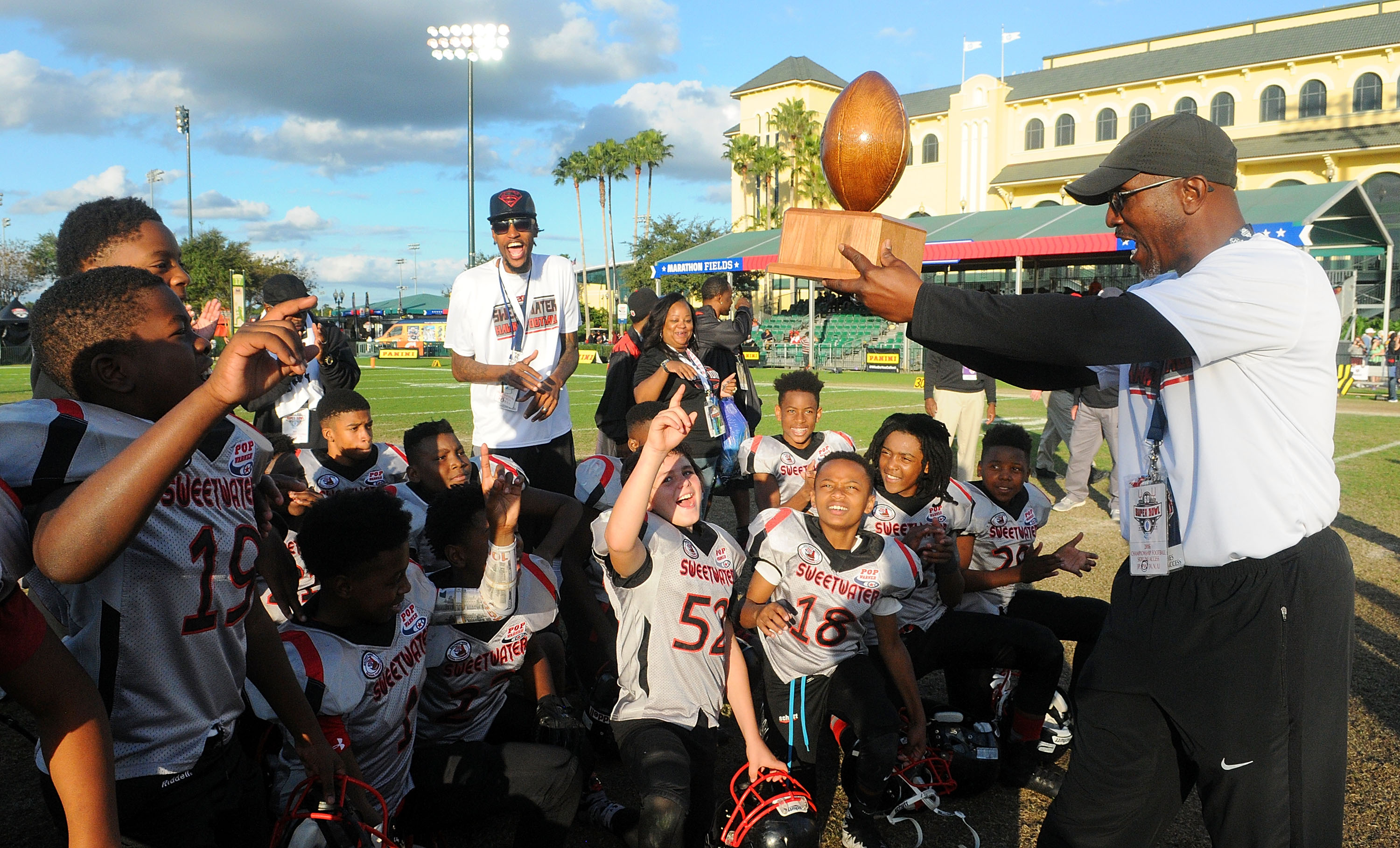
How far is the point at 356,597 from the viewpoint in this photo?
2.88 metres

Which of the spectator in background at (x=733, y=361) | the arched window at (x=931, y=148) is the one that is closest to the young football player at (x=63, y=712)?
the spectator in background at (x=733, y=361)

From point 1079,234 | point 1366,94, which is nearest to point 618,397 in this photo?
point 1079,234

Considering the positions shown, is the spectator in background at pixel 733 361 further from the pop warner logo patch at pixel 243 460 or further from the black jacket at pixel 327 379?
the pop warner logo patch at pixel 243 460

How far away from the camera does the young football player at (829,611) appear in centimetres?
356

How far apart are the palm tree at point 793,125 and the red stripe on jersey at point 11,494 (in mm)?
59351

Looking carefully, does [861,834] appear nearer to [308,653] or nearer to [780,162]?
[308,653]

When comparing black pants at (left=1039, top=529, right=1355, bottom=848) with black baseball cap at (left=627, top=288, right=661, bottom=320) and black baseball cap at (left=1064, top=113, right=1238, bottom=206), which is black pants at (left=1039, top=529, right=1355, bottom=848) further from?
black baseball cap at (left=627, top=288, right=661, bottom=320)

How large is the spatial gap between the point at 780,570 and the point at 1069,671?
228cm

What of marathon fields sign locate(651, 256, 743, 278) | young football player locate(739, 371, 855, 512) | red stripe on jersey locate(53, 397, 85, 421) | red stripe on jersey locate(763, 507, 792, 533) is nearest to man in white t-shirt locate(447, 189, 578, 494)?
young football player locate(739, 371, 855, 512)

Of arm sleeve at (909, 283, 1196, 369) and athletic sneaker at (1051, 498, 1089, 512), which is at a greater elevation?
arm sleeve at (909, 283, 1196, 369)

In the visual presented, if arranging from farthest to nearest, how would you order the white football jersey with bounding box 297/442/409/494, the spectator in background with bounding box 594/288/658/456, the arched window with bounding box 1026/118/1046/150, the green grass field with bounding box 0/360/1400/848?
1. the arched window with bounding box 1026/118/1046/150
2. the spectator in background with bounding box 594/288/658/456
3. the white football jersey with bounding box 297/442/409/494
4. the green grass field with bounding box 0/360/1400/848

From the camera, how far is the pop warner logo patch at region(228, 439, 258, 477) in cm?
224

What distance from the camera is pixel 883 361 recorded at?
31.4m

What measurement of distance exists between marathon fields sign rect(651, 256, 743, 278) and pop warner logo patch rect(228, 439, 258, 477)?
33088 mm
